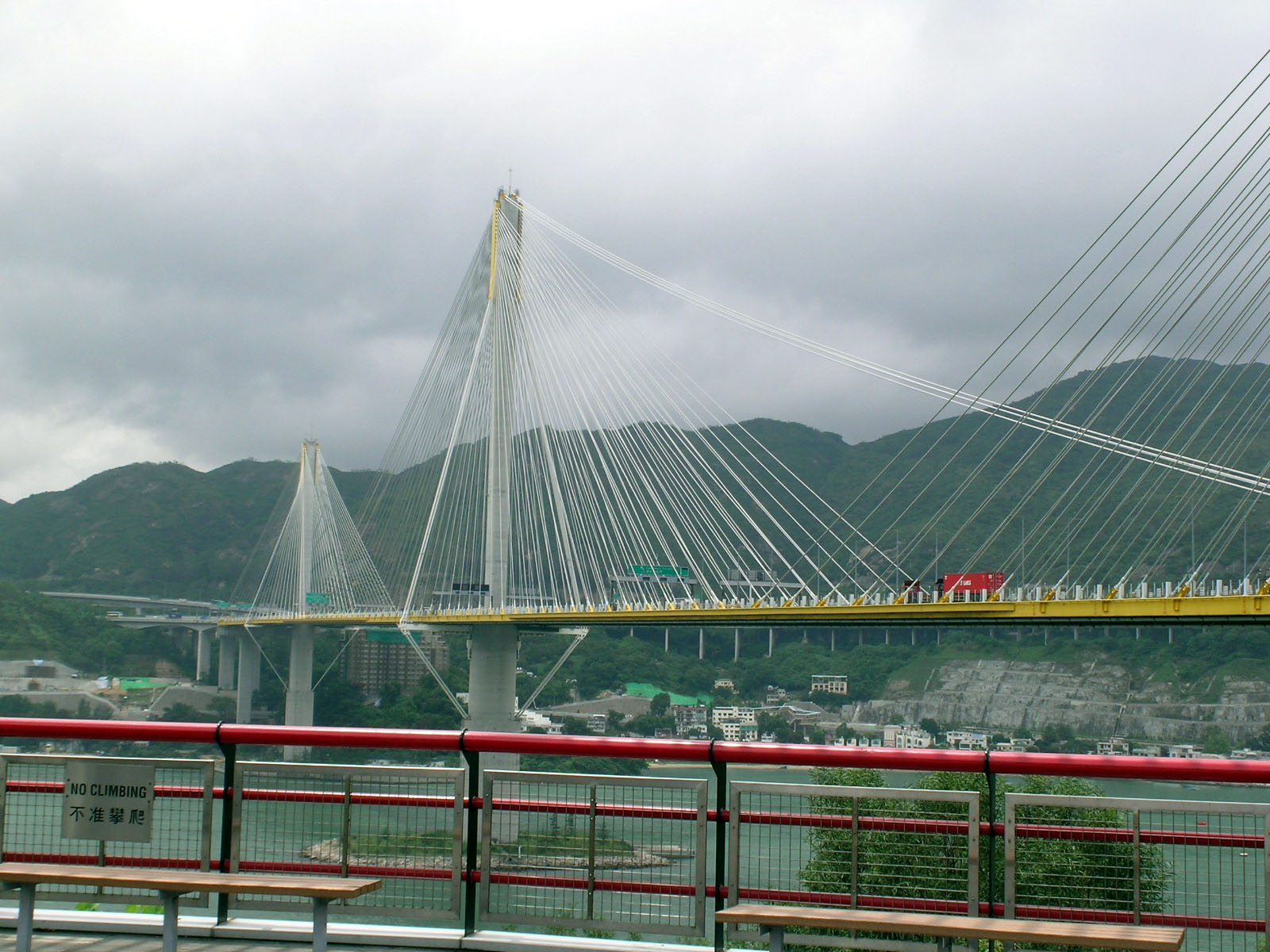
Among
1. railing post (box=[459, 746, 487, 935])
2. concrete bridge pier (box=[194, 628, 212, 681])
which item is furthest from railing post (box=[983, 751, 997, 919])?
concrete bridge pier (box=[194, 628, 212, 681])

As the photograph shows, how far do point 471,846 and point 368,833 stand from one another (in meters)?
0.33

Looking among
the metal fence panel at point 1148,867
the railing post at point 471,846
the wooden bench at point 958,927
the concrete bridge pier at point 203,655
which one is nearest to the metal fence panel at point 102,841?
the railing post at point 471,846

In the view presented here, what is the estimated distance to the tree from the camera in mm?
3361

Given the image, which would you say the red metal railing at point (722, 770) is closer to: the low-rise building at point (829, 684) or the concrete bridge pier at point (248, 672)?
the low-rise building at point (829, 684)

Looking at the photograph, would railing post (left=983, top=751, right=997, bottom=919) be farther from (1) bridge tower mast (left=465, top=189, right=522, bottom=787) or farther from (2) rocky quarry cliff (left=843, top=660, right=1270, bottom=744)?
(2) rocky quarry cliff (left=843, top=660, right=1270, bottom=744)

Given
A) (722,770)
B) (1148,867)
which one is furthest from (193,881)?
(1148,867)

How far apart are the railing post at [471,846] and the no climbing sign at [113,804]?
1.01 m

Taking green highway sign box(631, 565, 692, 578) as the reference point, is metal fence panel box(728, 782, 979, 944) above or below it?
below

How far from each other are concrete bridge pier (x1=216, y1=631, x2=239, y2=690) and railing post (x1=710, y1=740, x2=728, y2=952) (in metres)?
57.1

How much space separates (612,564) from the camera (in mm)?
33031

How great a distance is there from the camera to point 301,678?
168 ft

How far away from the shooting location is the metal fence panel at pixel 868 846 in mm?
3402

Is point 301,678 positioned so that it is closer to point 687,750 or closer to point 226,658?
point 226,658

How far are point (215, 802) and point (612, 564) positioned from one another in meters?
29.2
